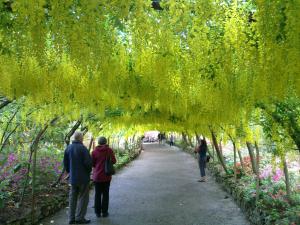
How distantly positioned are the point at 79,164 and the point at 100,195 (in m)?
0.93

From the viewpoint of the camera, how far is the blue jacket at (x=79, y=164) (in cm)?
565

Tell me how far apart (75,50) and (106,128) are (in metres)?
9.40

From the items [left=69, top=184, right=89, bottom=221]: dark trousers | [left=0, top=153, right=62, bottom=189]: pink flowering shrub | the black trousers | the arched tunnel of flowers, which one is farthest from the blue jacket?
[left=0, top=153, right=62, bottom=189]: pink flowering shrub

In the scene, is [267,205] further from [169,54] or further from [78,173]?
[169,54]

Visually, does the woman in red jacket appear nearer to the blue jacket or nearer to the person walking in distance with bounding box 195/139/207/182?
the blue jacket

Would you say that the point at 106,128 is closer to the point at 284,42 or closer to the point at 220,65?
the point at 220,65

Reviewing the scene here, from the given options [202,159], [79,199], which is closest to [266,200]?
[79,199]

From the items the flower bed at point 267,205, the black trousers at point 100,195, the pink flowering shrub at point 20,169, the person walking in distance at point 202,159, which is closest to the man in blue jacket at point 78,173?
the black trousers at point 100,195

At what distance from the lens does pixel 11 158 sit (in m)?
8.27

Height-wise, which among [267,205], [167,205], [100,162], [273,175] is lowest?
[167,205]

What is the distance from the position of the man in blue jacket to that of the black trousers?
0.52 m

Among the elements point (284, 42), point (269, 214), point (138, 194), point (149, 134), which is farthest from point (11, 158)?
point (149, 134)

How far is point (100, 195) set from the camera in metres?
6.36

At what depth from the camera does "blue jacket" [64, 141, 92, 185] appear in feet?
18.5
